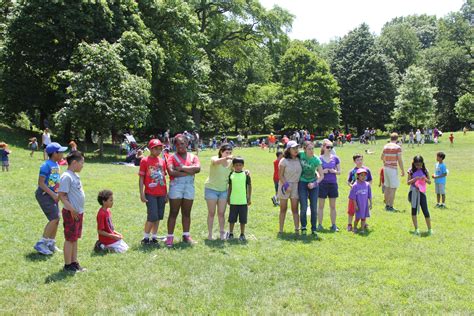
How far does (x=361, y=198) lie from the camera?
9.45m

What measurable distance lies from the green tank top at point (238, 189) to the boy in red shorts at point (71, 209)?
2.92 metres

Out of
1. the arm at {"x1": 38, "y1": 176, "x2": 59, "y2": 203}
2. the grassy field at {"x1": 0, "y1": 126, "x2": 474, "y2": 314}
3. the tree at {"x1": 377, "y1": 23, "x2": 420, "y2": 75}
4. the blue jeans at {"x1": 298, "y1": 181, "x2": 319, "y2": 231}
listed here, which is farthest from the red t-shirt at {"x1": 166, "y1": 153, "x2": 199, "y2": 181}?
the tree at {"x1": 377, "y1": 23, "x2": 420, "y2": 75}

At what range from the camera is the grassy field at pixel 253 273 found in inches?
214

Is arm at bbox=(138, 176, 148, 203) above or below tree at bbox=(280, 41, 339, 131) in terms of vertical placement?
below

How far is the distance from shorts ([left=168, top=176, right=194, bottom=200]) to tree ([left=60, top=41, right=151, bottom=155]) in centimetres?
1809

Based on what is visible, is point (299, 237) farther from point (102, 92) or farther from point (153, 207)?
point (102, 92)

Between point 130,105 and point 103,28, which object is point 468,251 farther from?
point 103,28

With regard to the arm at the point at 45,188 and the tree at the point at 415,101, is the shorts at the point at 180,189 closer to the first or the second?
the arm at the point at 45,188

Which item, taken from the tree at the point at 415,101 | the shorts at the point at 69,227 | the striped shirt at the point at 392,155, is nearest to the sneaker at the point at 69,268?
the shorts at the point at 69,227

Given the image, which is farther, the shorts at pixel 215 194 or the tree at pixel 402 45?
the tree at pixel 402 45

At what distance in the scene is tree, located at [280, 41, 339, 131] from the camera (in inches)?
2003

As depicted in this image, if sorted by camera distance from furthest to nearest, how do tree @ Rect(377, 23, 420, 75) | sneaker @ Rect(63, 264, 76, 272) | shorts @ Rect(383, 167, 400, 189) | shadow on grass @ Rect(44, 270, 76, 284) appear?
tree @ Rect(377, 23, 420, 75) < shorts @ Rect(383, 167, 400, 189) < sneaker @ Rect(63, 264, 76, 272) < shadow on grass @ Rect(44, 270, 76, 284)

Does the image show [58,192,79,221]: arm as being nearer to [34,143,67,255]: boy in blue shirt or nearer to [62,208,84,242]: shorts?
[62,208,84,242]: shorts

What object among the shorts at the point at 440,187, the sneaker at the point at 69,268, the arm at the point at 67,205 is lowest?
the sneaker at the point at 69,268
